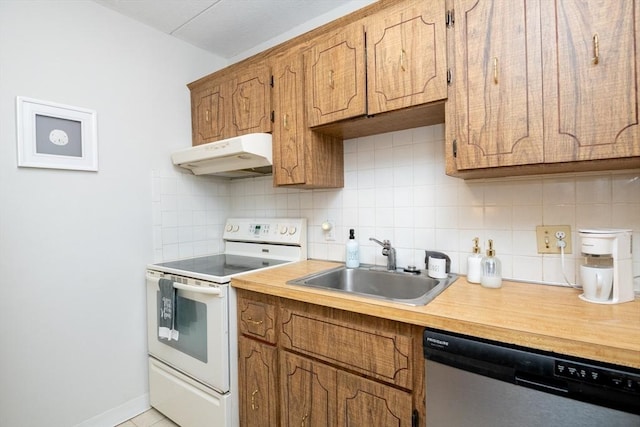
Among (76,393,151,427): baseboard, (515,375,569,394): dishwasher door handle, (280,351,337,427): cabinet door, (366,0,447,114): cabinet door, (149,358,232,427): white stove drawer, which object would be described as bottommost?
(76,393,151,427): baseboard

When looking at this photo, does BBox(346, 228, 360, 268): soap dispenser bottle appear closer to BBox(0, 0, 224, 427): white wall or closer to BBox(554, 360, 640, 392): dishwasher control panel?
BBox(554, 360, 640, 392): dishwasher control panel

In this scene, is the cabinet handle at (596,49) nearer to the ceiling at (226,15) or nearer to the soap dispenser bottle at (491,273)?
the soap dispenser bottle at (491,273)

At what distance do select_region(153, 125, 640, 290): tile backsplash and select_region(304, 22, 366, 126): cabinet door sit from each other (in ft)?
1.24

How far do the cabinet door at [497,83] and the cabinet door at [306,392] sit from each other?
1.03 metres

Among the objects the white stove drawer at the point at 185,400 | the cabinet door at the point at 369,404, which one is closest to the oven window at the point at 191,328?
the white stove drawer at the point at 185,400

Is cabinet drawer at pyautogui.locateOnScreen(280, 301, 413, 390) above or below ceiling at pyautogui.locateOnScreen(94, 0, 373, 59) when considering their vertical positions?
below

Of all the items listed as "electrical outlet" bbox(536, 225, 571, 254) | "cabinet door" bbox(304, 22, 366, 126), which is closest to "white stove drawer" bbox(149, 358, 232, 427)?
"cabinet door" bbox(304, 22, 366, 126)

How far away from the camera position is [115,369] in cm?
184

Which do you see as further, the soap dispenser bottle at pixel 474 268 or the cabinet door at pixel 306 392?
the soap dispenser bottle at pixel 474 268

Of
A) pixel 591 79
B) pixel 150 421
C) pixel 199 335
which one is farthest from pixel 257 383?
pixel 591 79

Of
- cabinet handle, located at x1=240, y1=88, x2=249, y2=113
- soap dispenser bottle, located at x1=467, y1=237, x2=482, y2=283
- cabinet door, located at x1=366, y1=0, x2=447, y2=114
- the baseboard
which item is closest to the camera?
cabinet door, located at x1=366, y1=0, x2=447, y2=114

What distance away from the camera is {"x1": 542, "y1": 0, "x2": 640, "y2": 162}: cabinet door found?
3.02ft

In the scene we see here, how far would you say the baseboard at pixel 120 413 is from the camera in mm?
1749

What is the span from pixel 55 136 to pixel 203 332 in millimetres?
1312
